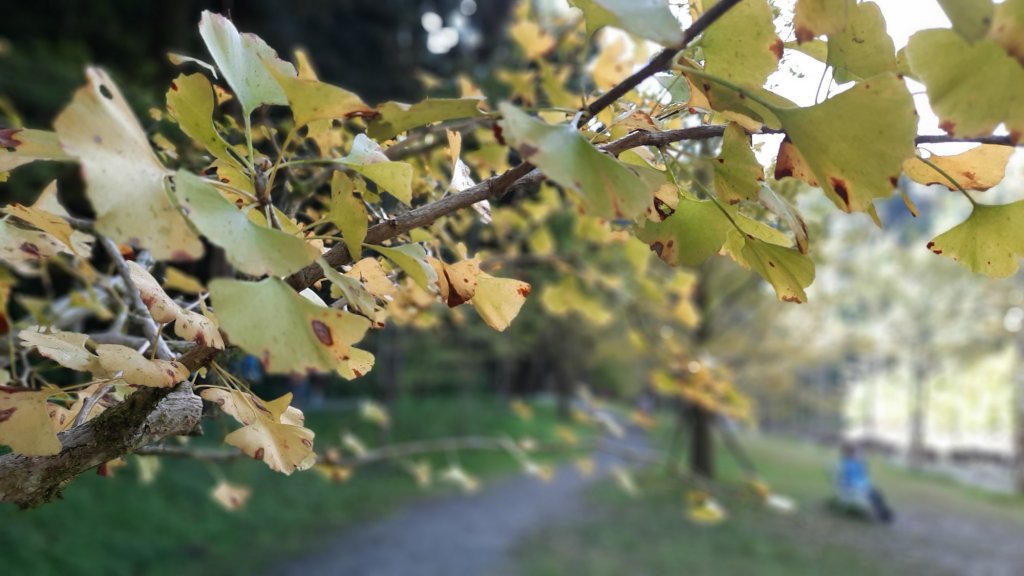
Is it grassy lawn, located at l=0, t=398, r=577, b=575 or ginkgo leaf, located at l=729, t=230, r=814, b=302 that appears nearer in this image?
ginkgo leaf, located at l=729, t=230, r=814, b=302

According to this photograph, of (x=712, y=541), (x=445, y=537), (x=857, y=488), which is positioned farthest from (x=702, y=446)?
(x=445, y=537)

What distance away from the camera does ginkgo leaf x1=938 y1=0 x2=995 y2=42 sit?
0.37 m

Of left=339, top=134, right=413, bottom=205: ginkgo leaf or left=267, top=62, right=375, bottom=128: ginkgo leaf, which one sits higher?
left=267, top=62, right=375, bottom=128: ginkgo leaf

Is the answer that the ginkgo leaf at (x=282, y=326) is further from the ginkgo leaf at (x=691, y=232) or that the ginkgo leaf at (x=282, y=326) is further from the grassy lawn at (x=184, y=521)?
the grassy lawn at (x=184, y=521)

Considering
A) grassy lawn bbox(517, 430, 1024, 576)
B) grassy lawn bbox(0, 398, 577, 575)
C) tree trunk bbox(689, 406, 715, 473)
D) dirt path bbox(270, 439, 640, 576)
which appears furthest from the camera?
tree trunk bbox(689, 406, 715, 473)

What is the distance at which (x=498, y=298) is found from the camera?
54 cm

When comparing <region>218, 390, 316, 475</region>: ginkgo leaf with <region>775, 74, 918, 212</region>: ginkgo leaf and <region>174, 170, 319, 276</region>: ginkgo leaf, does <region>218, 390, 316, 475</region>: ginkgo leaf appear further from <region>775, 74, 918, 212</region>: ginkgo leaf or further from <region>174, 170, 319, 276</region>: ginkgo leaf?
<region>775, 74, 918, 212</region>: ginkgo leaf

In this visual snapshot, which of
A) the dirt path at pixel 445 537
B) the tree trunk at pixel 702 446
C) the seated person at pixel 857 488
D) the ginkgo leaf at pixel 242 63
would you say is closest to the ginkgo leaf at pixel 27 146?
the ginkgo leaf at pixel 242 63

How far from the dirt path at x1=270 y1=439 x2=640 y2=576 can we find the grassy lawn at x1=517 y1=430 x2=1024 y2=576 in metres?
0.34

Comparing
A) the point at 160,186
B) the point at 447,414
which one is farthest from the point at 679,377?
the point at 447,414

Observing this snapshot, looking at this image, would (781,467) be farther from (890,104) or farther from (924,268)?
(890,104)

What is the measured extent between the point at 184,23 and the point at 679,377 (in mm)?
3888

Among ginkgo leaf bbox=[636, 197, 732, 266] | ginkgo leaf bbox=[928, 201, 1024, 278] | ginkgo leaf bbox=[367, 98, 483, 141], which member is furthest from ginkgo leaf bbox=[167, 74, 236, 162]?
ginkgo leaf bbox=[928, 201, 1024, 278]

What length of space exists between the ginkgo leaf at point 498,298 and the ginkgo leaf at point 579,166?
0.15m
